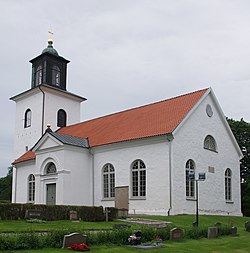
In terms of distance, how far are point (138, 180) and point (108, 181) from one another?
2891 mm

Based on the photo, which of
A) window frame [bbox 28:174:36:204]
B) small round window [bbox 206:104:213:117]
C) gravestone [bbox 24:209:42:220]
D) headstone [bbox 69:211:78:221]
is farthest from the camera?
window frame [bbox 28:174:36:204]

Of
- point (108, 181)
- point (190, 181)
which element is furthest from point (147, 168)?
point (108, 181)

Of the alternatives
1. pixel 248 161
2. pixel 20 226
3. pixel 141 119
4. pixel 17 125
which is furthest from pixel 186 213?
pixel 17 125

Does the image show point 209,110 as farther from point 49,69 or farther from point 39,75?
point 39,75

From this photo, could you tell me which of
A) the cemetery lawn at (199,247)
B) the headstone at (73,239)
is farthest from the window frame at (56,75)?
the headstone at (73,239)

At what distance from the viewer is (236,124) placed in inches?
1545

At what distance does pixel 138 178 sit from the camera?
2630cm

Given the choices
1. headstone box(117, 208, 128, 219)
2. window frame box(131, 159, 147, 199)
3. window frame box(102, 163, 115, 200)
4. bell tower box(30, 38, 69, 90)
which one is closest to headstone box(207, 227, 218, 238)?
headstone box(117, 208, 128, 219)

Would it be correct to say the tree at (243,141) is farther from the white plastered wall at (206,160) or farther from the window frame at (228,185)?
the white plastered wall at (206,160)

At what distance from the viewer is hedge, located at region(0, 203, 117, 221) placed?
63.8 ft

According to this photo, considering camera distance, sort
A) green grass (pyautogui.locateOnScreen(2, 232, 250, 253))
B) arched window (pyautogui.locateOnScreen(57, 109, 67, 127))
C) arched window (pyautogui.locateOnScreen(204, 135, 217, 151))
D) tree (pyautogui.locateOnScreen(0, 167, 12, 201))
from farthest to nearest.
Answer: tree (pyautogui.locateOnScreen(0, 167, 12, 201)) → arched window (pyautogui.locateOnScreen(57, 109, 67, 127)) → arched window (pyautogui.locateOnScreen(204, 135, 217, 151)) → green grass (pyautogui.locateOnScreen(2, 232, 250, 253))

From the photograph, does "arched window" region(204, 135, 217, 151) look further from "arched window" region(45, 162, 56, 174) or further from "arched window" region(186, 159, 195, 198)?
"arched window" region(45, 162, 56, 174)

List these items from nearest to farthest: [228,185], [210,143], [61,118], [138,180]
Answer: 1. [138,180]
2. [210,143]
3. [228,185]
4. [61,118]

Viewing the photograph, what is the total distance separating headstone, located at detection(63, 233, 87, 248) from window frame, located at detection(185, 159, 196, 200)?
532 inches
